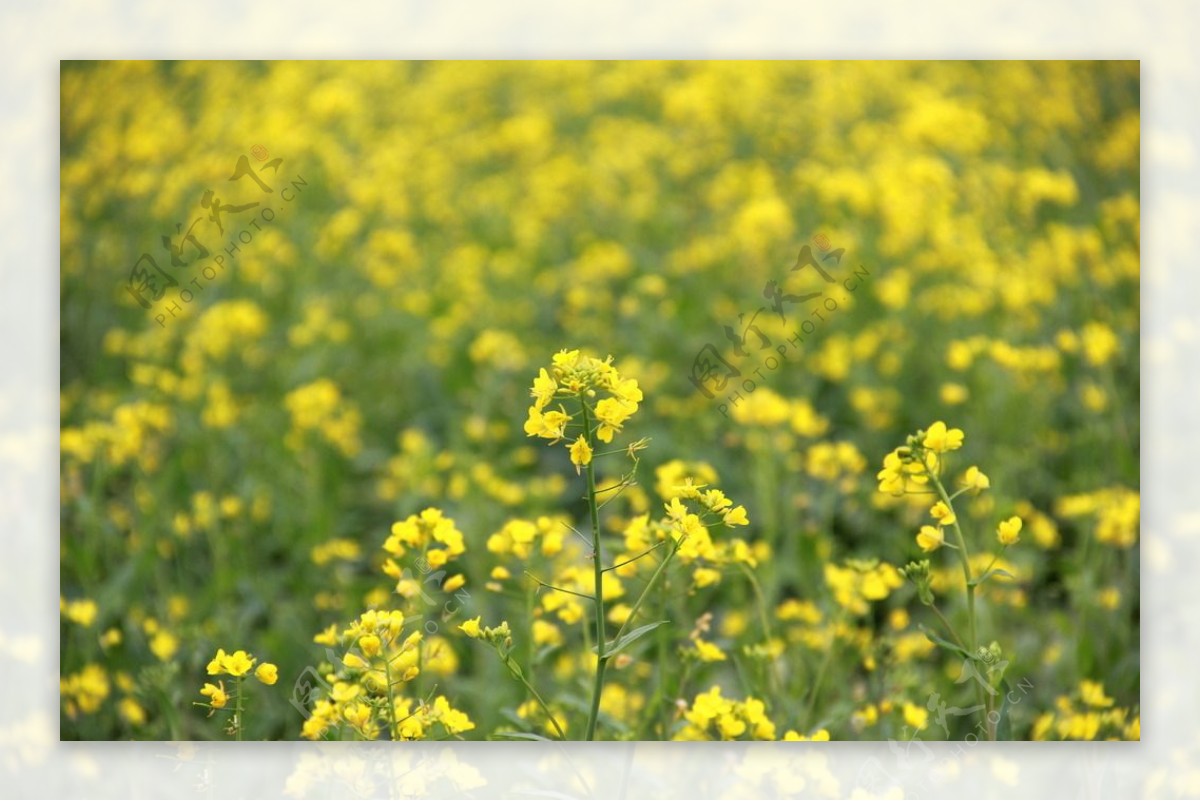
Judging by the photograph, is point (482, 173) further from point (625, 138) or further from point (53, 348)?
point (53, 348)

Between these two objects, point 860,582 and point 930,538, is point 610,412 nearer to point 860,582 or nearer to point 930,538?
point 930,538

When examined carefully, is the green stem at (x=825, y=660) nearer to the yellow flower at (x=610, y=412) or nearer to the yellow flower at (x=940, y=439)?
the yellow flower at (x=940, y=439)

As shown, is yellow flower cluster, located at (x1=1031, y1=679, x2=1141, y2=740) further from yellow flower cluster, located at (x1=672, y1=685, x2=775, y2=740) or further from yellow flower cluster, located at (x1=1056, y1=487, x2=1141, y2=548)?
yellow flower cluster, located at (x1=672, y1=685, x2=775, y2=740)

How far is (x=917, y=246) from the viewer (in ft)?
10.0

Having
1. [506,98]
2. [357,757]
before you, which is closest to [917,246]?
[506,98]

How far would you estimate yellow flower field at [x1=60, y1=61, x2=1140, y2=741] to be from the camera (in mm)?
1801

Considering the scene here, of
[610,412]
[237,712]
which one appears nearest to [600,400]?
[610,412]

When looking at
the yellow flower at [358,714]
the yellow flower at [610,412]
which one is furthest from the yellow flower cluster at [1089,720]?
the yellow flower at [358,714]

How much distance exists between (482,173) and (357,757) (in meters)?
2.07

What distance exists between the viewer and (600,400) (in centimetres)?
154

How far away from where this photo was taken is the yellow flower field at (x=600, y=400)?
5.91 ft

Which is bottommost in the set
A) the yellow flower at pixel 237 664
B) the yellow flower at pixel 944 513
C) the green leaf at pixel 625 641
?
the yellow flower at pixel 237 664

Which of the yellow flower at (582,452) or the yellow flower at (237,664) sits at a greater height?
the yellow flower at (582,452)

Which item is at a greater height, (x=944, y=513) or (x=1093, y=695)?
(x=944, y=513)
